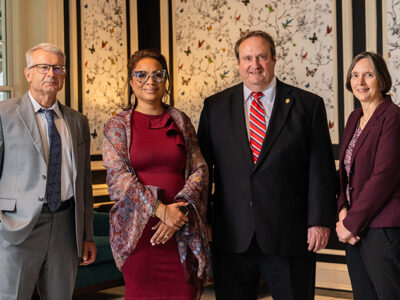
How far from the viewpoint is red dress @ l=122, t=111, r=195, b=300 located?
94.3 inches

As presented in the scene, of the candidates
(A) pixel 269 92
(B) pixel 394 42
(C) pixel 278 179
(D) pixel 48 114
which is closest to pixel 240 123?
(A) pixel 269 92

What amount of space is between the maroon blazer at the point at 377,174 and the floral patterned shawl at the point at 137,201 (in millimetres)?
644

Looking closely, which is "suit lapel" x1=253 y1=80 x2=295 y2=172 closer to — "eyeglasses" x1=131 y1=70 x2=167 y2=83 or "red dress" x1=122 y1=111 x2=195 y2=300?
"red dress" x1=122 y1=111 x2=195 y2=300

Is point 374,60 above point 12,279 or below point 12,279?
above

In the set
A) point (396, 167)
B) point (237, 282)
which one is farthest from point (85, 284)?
point (396, 167)

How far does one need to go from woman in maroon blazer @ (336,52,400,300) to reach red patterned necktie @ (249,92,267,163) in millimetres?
414

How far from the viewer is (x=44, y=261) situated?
2297 mm

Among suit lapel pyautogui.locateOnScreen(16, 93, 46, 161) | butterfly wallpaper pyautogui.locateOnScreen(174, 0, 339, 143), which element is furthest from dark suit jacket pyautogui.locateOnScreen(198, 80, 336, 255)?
butterfly wallpaper pyautogui.locateOnScreen(174, 0, 339, 143)

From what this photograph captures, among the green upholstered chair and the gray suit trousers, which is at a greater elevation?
the gray suit trousers

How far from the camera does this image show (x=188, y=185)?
7.86ft

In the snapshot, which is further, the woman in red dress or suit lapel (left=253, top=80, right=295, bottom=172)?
suit lapel (left=253, top=80, right=295, bottom=172)

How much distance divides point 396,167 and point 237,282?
87 centimetres

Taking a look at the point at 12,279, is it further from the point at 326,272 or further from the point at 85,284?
the point at 326,272

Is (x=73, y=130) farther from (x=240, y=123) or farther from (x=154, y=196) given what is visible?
(x=240, y=123)
